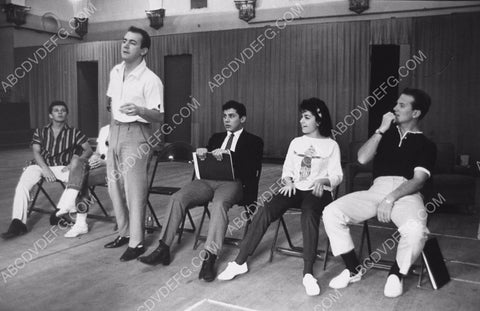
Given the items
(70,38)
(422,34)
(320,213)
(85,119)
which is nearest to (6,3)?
(70,38)

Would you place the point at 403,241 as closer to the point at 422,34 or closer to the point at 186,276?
the point at 186,276

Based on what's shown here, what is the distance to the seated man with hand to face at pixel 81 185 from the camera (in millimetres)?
4273

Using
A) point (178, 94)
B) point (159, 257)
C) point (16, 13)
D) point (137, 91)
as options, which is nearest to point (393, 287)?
point (159, 257)

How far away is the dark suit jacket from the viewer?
3728 mm

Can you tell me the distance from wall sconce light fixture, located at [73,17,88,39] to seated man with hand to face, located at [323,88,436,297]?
12.7 m

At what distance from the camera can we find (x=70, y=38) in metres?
14.3

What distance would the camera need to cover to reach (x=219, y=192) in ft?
11.7

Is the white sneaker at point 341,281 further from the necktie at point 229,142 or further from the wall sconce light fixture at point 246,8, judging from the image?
the wall sconce light fixture at point 246,8

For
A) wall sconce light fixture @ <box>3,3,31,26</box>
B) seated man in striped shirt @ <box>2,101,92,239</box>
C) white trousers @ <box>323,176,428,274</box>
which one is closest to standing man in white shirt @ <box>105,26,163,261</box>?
seated man in striped shirt @ <box>2,101,92,239</box>

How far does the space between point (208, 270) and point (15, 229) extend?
6.69 feet

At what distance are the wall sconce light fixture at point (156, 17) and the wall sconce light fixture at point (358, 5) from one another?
16.5ft

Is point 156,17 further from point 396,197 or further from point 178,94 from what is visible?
point 396,197

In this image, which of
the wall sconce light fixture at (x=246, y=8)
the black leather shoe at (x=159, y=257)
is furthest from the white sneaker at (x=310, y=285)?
the wall sconce light fixture at (x=246, y=8)

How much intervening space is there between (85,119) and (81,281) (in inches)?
467
